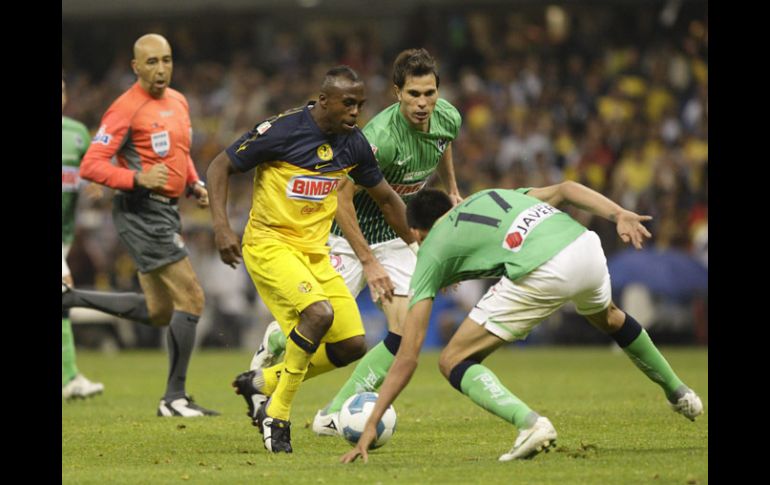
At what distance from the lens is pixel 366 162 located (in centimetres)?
809

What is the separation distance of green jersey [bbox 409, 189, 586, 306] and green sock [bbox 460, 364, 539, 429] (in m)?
0.51

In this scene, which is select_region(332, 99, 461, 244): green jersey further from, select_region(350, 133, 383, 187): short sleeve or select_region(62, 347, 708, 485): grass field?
select_region(62, 347, 708, 485): grass field

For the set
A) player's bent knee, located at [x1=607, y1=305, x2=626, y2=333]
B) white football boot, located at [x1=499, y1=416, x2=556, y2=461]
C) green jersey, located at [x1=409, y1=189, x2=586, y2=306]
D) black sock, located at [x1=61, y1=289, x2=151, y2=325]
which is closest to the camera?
white football boot, located at [x1=499, y1=416, x2=556, y2=461]

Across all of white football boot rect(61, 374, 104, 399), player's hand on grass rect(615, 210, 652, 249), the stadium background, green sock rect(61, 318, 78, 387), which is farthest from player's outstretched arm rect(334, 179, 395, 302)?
the stadium background

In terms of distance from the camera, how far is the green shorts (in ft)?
34.0

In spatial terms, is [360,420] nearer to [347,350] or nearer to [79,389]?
[347,350]

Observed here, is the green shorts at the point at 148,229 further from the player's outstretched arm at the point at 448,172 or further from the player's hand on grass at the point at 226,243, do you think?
the player's hand on grass at the point at 226,243

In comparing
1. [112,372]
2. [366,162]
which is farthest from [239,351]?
[366,162]

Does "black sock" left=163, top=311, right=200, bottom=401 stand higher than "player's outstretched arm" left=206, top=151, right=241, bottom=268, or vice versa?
"player's outstretched arm" left=206, top=151, right=241, bottom=268

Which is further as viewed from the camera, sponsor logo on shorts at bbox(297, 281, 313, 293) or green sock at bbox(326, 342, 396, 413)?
green sock at bbox(326, 342, 396, 413)

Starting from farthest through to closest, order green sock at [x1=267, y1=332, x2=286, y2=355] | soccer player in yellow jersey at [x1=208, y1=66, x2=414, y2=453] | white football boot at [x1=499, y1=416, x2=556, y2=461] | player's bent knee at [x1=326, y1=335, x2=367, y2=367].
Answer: green sock at [x1=267, y1=332, x2=286, y2=355] < player's bent knee at [x1=326, y1=335, x2=367, y2=367] < soccer player in yellow jersey at [x1=208, y1=66, x2=414, y2=453] < white football boot at [x1=499, y1=416, x2=556, y2=461]

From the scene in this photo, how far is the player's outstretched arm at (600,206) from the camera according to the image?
6.99 m

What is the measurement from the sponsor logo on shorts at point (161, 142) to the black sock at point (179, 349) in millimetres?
1329
